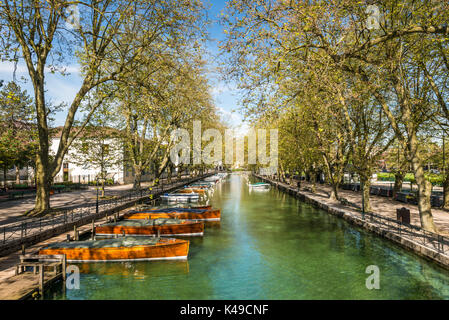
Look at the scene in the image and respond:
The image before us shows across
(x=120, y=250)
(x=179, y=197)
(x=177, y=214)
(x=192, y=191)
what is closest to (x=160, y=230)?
(x=177, y=214)

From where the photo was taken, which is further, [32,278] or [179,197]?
[179,197]

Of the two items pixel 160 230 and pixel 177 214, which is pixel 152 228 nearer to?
pixel 160 230

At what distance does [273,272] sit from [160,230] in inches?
350

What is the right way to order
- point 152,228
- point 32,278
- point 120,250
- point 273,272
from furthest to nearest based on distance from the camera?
1. point 152,228
2. point 120,250
3. point 273,272
4. point 32,278

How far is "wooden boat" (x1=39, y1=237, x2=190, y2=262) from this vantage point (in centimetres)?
1333

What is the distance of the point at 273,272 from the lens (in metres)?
12.8

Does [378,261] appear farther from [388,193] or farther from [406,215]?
[388,193]

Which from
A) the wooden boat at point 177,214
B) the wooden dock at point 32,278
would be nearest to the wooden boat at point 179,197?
the wooden boat at point 177,214

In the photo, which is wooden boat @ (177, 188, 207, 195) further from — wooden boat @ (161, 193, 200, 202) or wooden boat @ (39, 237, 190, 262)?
wooden boat @ (39, 237, 190, 262)

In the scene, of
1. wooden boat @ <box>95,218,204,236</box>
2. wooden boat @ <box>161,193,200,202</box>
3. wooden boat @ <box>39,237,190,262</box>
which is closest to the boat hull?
wooden boat @ <box>95,218,204,236</box>

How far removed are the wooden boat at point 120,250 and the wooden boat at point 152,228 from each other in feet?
13.2
